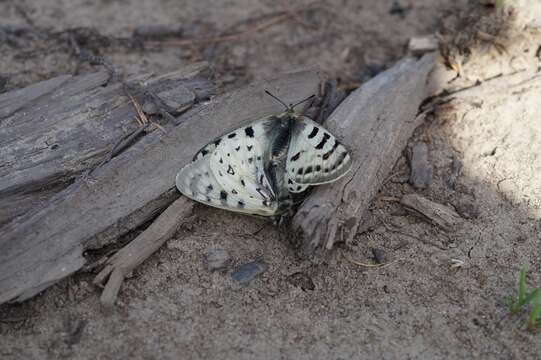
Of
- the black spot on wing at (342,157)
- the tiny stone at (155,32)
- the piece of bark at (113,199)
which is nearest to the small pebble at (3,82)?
the tiny stone at (155,32)

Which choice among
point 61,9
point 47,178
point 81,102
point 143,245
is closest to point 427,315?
point 143,245

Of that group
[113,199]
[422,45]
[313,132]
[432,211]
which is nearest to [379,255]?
[432,211]

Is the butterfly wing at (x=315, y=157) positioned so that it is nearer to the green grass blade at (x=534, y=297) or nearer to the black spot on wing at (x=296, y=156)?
the black spot on wing at (x=296, y=156)

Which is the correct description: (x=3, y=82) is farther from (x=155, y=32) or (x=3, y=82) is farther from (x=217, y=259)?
(x=217, y=259)

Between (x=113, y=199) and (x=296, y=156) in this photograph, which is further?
(x=296, y=156)

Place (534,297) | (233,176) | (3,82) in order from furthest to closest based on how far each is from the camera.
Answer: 1. (3,82)
2. (233,176)
3. (534,297)

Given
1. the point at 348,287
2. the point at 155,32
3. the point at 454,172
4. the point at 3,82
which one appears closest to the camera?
the point at 348,287

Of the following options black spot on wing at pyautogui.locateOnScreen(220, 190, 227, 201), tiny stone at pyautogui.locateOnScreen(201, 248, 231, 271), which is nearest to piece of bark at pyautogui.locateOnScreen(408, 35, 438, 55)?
black spot on wing at pyautogui.locateOnScreen(220, 190, 227, 201)

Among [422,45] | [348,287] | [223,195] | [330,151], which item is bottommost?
[348,287]
